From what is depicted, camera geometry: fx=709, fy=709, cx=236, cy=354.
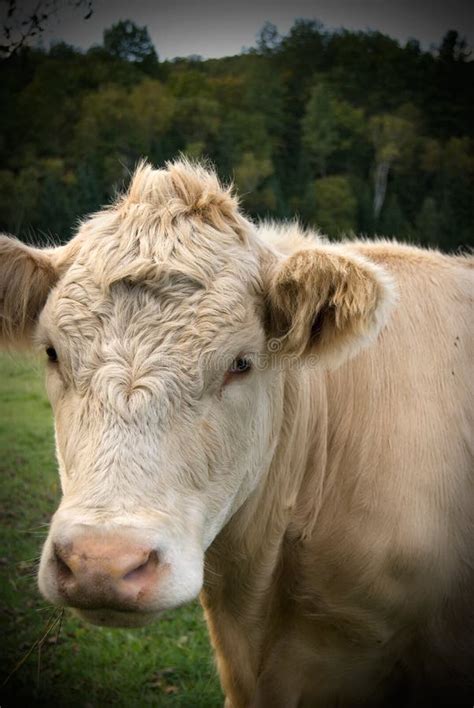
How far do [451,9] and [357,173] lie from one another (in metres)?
15.5

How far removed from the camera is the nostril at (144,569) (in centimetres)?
221

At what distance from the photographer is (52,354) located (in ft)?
9.55

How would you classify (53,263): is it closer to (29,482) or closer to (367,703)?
(367,703)

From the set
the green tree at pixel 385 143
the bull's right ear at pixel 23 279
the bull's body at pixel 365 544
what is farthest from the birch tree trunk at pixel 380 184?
the bull's right ear at pixel 23 279

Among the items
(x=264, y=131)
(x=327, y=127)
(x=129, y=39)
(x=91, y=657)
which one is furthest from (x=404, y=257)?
(x=264, y=131)

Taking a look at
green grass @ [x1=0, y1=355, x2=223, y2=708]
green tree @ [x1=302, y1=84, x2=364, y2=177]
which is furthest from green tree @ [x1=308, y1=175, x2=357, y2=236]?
green grass @ [x1=0, y1=355, x2=223, y2=708]

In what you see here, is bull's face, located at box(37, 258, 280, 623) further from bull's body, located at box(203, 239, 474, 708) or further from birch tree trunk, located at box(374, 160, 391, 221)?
birch tree trunk, located at box(374, 160, 391, 221)

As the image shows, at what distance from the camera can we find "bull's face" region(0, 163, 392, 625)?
2.29 metres

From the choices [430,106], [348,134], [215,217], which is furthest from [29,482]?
[348,134]

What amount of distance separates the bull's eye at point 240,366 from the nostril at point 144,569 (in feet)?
2.73

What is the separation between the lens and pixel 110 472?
2.36m

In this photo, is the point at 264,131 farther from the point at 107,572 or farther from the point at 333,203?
the point at 107,572

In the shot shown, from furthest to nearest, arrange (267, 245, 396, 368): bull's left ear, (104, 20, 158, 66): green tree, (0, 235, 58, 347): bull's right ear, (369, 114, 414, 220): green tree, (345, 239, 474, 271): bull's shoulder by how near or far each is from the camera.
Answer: (369, 114, 414, 220): green tree < (104, 20, 158, 66): green tree < (345, 239, 474, 271): bull's shoulder < (0, 235, 58, 347): bull's right ear < (267, 245, 396, 368): bull's left ear

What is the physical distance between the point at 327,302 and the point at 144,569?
1318 millimetres
